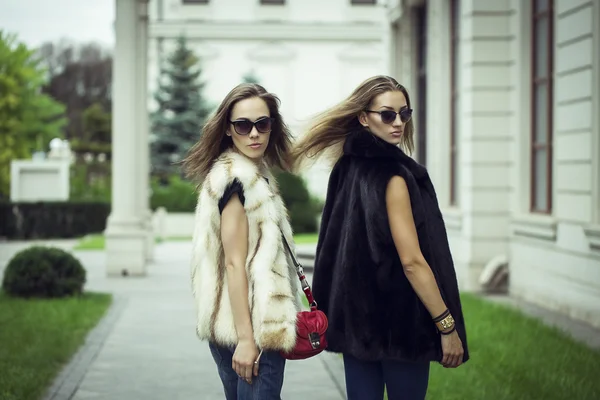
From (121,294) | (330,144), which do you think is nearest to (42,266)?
(121,294)

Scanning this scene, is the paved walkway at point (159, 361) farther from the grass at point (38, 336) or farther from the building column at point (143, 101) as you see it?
the building column at point (143, 101)

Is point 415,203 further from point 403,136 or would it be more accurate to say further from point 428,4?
point 428,4

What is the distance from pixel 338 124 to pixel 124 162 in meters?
12.9

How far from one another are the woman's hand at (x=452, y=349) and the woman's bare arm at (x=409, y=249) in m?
0.11

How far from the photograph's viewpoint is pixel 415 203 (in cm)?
355

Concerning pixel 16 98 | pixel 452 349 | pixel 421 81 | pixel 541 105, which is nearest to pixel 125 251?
pixel 421 81

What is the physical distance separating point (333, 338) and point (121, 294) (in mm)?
10363

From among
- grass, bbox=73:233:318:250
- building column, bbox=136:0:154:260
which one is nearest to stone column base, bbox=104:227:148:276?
building column, bbox=136:0:154:260

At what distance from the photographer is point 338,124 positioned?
12.6 ft

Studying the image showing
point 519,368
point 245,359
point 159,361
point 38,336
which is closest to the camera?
point 245,359

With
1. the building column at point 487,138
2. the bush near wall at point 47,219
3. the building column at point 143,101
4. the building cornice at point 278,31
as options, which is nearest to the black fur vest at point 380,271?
the building column at point 487,138

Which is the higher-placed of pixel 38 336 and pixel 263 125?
pixel 263 125

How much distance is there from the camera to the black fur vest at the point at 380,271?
356 cm

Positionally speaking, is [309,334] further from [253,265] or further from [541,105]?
[541,105]
